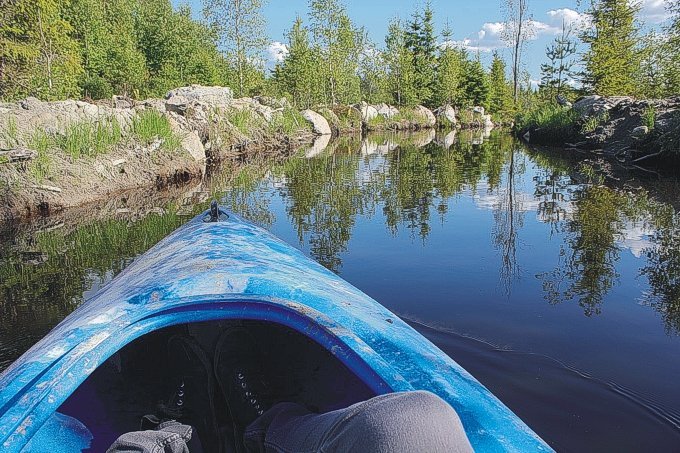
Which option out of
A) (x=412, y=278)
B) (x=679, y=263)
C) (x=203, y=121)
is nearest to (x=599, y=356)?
(x=412, y=278)

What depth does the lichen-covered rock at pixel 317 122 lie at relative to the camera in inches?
974

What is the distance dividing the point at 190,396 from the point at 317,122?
23.7 metres

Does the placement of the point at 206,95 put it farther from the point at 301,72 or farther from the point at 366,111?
the point at 366,111

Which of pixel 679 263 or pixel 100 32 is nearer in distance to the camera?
pixel 679 263

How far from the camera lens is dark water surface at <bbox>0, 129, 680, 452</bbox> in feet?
7.89

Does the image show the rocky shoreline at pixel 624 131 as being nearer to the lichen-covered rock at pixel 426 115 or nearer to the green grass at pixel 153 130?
the green grass at pixel 153 130

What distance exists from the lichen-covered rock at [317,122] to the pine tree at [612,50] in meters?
10.9

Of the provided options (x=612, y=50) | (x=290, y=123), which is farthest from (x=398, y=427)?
(x=612, y=50)

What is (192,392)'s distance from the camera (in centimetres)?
186

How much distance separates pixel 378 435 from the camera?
33.3 inches

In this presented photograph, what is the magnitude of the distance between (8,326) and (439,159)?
11337 mm

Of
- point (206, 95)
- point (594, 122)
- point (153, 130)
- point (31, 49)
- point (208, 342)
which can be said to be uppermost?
point (31, 49)

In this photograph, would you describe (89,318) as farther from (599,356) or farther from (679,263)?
(679,263)

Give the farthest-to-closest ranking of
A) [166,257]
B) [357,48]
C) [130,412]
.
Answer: [357,48] < [166,257] < [130,412]
